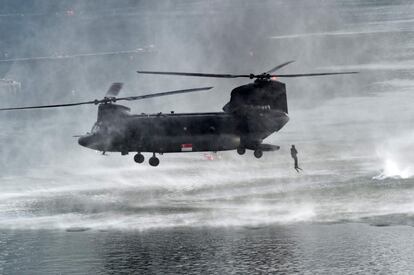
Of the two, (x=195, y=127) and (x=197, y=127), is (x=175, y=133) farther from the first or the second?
(x=197, y=127)

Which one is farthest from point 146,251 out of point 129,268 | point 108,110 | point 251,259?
point 108,110

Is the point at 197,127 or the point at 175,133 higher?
the point at 197,127

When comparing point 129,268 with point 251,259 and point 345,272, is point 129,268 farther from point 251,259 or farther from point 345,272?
point 345,272

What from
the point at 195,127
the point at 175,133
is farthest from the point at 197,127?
the point at 175,133

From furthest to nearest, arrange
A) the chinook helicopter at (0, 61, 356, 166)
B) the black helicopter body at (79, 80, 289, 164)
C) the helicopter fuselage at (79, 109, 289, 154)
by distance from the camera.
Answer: the black helicopter body at (79, 80, 289, 164) < the chinook helicopter at (0, 61, 356, 166) < the helicopter fuselage at (79, 109, 289, 154)

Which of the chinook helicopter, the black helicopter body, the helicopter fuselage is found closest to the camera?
the helicopter fuselage

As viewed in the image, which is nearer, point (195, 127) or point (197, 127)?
point (195, 127)

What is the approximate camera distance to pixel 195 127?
136 m

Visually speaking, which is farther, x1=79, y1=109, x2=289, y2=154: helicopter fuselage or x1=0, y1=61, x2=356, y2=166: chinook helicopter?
x1=0, y1=61, x2=356, y2=166: chinook helicopter

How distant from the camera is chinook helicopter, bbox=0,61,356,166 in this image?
135 metres

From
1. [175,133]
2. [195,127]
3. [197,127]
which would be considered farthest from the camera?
[197,127]

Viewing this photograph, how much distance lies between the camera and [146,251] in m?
198

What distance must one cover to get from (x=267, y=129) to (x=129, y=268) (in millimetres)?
65051

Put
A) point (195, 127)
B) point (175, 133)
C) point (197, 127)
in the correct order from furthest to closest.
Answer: point (197, 127) < point (195, 127) < point (175, 133)
